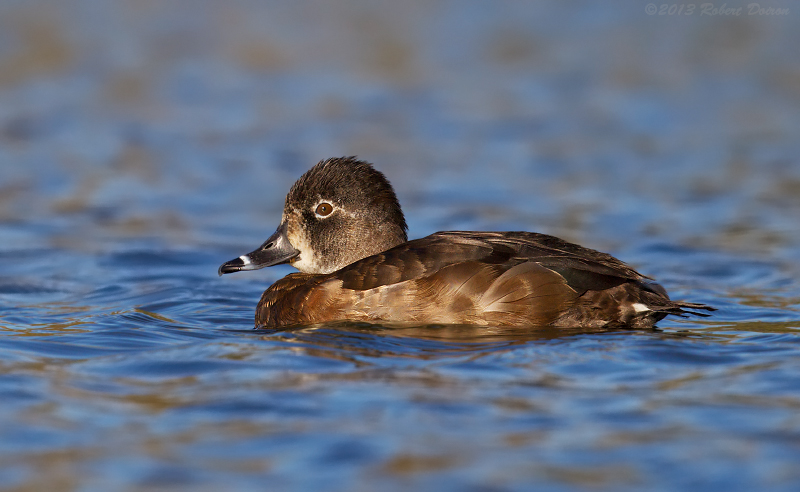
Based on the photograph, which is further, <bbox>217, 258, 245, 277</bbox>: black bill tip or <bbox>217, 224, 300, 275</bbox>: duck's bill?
<bbox>217, 224, 300, 275</bbox>: duck's bill

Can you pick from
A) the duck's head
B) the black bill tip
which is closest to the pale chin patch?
the duck's head

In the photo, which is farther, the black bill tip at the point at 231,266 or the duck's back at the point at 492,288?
the black bill tip at the point at 231,266

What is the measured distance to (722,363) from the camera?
613 cm

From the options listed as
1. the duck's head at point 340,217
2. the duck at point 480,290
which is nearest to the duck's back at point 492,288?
the duck at point 480,290

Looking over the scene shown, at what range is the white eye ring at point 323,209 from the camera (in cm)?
759

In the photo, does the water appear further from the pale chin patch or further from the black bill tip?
the pale chin patch

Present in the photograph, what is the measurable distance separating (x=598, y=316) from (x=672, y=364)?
0.60m

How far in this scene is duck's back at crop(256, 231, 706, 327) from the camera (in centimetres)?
654

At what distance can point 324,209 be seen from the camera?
7605 millimetres

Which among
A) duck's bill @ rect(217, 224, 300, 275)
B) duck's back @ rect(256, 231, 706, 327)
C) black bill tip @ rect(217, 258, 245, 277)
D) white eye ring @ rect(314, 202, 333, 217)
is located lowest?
duck's back @ rect(256, 231, 706, 327)

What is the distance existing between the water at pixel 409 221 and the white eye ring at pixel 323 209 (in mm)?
928

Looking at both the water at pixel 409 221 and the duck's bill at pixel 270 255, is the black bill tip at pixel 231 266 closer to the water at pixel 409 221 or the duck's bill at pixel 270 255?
the duck's bill at pixel 270 255

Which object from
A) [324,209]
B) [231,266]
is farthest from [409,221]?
[231,266]

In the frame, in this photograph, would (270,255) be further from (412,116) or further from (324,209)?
(412,116)
